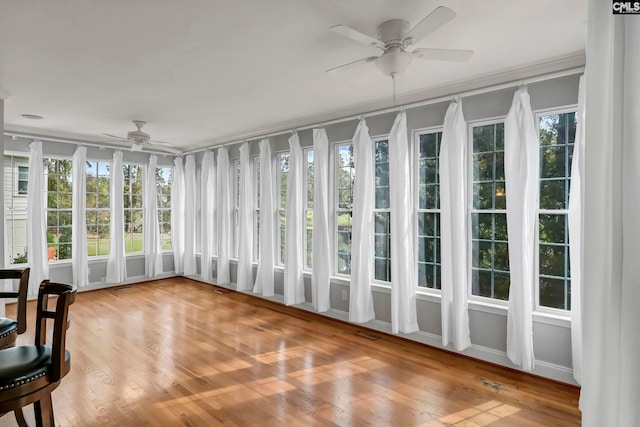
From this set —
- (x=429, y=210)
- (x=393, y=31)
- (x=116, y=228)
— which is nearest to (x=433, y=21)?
(x=393, y=31)

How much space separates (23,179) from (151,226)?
2171 mm

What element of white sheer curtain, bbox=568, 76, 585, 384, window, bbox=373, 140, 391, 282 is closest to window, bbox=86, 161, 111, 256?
window, bbox=373, 140, 391, 282

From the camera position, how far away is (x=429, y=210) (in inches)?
158

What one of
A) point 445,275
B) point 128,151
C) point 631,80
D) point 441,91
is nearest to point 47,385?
point 631,80

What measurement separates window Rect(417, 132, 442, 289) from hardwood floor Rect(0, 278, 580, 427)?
842 mm

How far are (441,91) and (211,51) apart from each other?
236 cm

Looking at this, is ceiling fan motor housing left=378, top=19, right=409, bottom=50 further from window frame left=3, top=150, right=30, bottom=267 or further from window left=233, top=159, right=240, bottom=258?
window frame left=3, top=150, right=30, bottom=267

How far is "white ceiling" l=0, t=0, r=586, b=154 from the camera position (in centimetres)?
224

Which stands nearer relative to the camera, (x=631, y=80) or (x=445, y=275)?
(x=631, y=80)

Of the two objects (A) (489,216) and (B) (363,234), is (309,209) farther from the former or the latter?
(A) (489,216)

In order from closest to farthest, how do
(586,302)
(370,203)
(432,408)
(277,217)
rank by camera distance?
(586,302), (432,408), (370,203), (277,217)

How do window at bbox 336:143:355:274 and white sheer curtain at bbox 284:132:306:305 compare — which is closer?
window at bbox 336:143:355:274

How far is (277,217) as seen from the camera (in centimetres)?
587

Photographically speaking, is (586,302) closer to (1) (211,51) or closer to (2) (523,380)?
(2) (523,380)
